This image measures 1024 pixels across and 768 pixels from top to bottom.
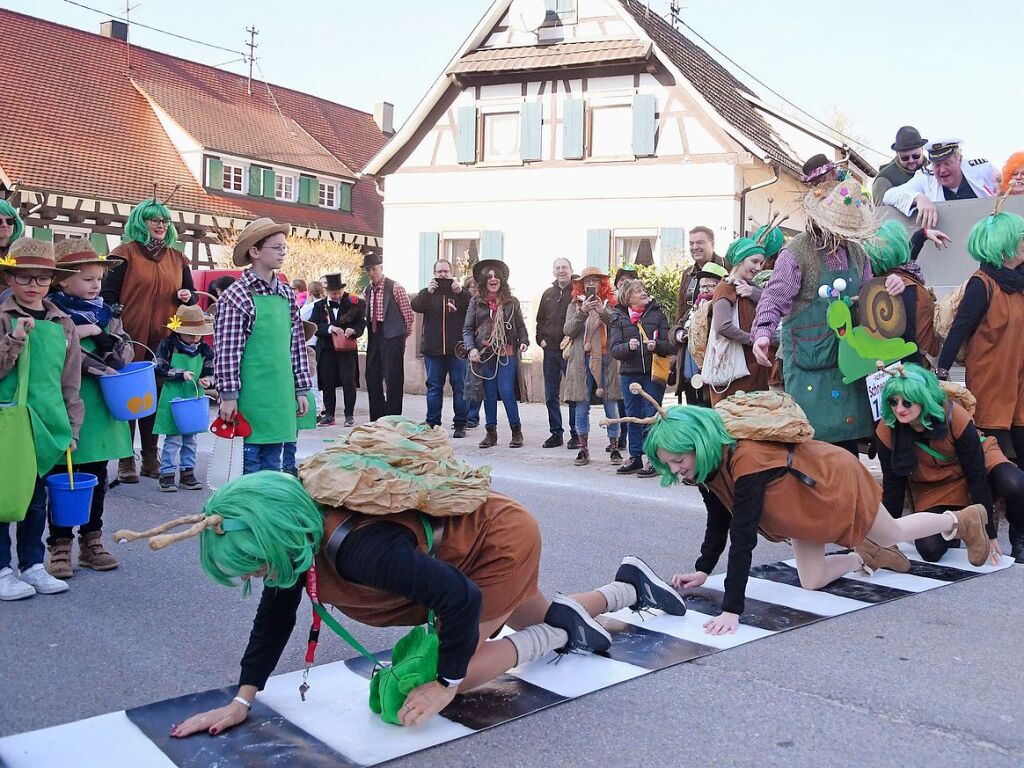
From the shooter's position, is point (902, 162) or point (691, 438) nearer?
point (691, 438)

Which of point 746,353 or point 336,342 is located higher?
point 746,353

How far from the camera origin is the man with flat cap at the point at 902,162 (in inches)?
308

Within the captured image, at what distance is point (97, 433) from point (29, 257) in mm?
1069

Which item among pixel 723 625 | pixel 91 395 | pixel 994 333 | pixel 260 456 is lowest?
pixel 723 625

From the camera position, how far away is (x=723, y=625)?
14.2 feet

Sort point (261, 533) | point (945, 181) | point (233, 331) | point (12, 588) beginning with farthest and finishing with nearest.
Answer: point (945, 181), point (233, 331), point (12, 588), point (261, 533)

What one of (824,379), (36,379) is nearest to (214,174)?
(36,379)

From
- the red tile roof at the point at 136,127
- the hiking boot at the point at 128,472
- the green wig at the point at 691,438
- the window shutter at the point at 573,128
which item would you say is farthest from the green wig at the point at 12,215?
the red tile roof at the point at 136,127

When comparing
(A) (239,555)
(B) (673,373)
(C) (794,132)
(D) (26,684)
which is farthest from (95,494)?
(C) (794,132)

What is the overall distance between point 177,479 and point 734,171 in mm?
16874

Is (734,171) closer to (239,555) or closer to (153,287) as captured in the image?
(153,287)

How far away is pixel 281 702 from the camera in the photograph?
3613 mm

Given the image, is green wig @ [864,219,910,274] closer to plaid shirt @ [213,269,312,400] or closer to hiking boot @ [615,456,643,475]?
hiking boot @ [615,456,643,475]

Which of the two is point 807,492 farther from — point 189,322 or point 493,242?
point 493,242
